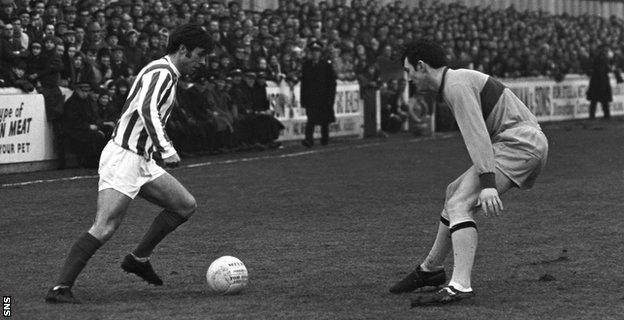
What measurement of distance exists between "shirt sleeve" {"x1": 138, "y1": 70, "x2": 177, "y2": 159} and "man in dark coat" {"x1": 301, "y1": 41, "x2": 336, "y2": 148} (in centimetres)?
1703

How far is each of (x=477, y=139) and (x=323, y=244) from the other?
378 centimetres

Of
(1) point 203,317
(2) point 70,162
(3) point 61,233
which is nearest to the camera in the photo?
(1) point 203,317

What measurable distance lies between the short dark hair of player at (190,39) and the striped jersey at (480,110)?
5.25ft

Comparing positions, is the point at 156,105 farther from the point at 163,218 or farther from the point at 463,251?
the point at 463,251

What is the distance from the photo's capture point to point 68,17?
22.3 metres

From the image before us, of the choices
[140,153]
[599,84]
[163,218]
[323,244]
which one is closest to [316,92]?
[323,244]

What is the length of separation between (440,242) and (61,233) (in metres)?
4.91

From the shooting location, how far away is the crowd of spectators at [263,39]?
68.7ft

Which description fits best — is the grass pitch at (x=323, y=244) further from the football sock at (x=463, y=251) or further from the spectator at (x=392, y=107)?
the spectator at (x=392, y=107)

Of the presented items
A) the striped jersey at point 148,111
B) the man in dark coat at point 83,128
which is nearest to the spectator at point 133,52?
the man in dark coat at point 83,128

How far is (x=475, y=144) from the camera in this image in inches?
320

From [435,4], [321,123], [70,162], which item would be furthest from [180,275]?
[435,4]

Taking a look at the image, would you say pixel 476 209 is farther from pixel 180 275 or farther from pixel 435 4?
pixel 435 4

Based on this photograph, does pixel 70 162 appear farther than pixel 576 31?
No
